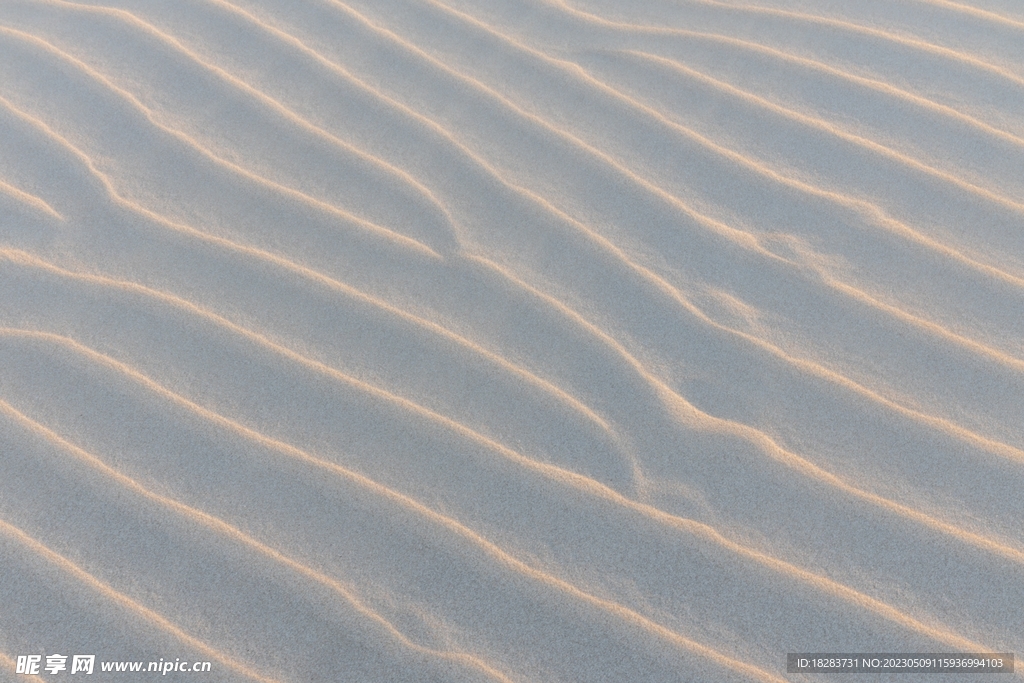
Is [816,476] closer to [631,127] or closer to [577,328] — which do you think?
[577,328]

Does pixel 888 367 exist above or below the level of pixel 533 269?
below

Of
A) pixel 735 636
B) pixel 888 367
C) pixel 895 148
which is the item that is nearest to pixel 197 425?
pixel 735 636

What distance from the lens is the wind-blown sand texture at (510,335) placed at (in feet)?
4.42

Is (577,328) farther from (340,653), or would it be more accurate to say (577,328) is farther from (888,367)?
(340,653)

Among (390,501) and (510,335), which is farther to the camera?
(510,335)

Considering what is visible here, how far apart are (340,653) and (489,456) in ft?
1.36

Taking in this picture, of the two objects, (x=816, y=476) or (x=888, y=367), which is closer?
(x=816, y=476)

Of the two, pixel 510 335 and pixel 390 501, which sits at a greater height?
pixel 510 335

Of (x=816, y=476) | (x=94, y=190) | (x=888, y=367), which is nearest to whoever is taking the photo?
(x=816, y=476)

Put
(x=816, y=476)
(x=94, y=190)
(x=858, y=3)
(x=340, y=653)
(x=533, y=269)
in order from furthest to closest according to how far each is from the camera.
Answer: (x=858, y=3) < (x=94, y=190) < (x=533, y=269) < (x=816, y=476) < (x=340, y=653)

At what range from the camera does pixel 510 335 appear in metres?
1.67

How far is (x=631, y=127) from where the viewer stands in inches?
79.7

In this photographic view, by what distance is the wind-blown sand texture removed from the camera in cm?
135

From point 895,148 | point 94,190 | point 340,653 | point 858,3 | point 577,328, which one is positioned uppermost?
point 858,3
